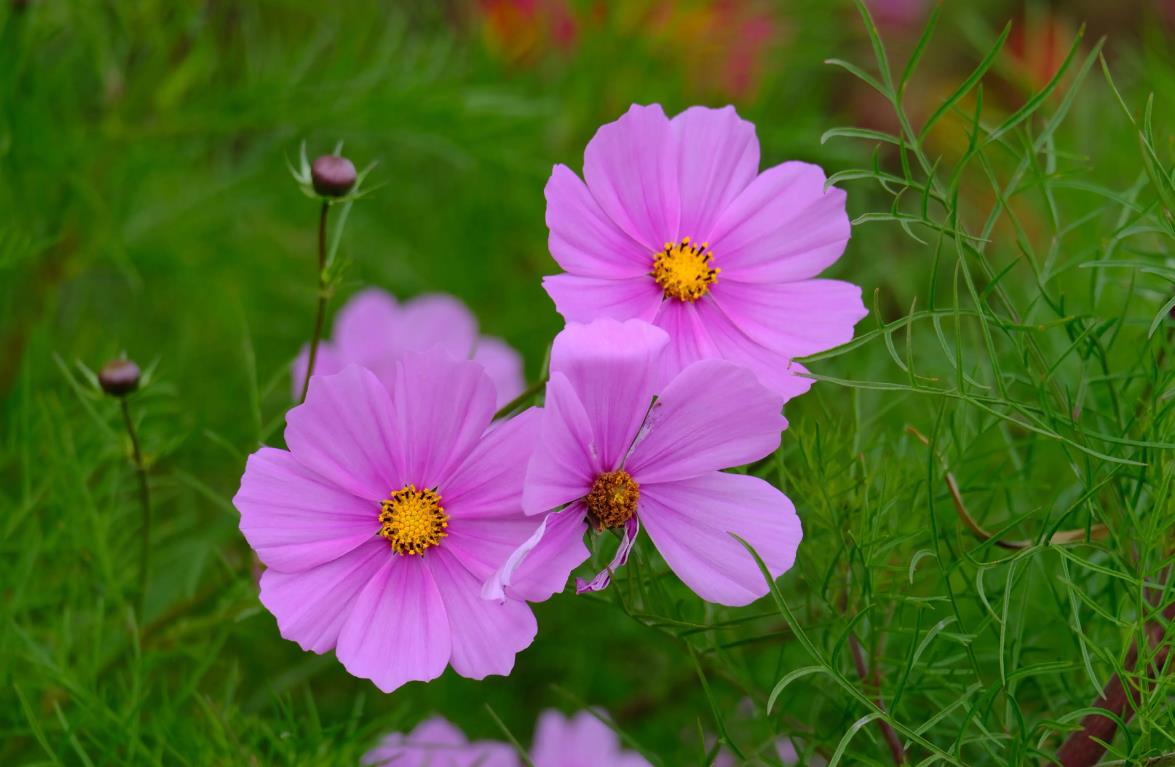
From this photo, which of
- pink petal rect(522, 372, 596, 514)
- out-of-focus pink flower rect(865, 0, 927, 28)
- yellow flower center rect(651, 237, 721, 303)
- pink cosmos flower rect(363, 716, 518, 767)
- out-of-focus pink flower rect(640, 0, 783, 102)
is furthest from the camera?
out-of-focus pink flower rect(865, 0, 927, 28)

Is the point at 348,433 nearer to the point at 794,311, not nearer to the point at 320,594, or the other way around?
the point at 320,594

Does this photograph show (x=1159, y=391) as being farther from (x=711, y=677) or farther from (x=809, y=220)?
(x=711, y=677)

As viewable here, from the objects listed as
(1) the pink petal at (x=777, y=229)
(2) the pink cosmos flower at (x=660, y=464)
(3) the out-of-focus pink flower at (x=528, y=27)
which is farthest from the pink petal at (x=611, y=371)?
→ (3) the out-of-focus pink flower at (x=528, y=27)

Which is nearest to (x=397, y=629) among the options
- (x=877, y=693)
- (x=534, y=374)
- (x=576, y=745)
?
(x=877, y=693)

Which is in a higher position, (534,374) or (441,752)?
(534,374)

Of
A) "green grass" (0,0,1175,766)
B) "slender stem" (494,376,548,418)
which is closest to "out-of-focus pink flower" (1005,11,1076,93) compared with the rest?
"green grass" (0,0,1175,766)

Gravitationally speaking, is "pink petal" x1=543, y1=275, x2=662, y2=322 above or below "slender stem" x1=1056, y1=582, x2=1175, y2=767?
above

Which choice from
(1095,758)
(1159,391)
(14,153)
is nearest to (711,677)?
(1095,758)

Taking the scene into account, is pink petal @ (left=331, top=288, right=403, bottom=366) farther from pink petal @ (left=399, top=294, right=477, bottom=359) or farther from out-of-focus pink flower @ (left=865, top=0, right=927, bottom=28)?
out-of-focus pink flower @ (left=865, top=0, right=927, bottom=28)
